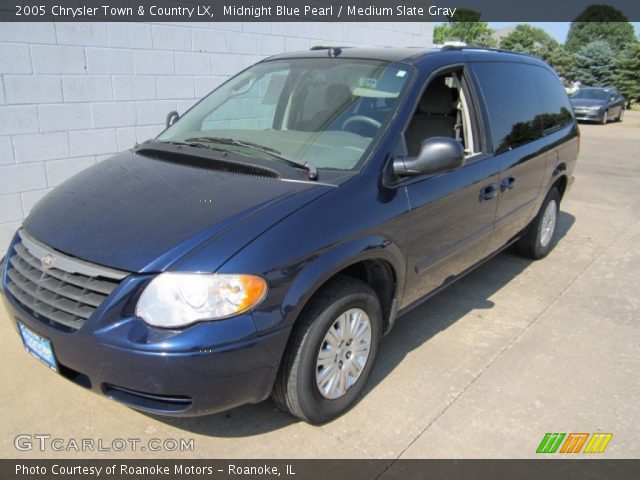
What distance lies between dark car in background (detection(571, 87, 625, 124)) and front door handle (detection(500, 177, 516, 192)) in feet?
64.9

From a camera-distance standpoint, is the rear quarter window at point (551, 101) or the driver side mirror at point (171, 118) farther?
the rear quarter window at point (551, 101)

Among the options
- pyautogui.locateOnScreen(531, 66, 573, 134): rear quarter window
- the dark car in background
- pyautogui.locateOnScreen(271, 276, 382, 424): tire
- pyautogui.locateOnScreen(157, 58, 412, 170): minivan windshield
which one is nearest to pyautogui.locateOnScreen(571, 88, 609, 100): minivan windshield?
the dark car in background

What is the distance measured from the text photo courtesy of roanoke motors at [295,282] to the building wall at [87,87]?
2 centimetres

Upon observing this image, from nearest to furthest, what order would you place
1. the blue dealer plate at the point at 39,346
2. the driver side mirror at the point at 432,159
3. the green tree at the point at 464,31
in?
the blue dealer plate at the point at 39,346 < the driver side mirror at the point at 432,159 < the green tree at the point at 464,31

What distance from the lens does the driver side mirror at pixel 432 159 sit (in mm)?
2953

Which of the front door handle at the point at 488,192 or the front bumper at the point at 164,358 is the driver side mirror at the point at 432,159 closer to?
the front door handle at the point at 488,192

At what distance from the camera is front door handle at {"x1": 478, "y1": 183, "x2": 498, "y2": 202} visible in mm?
3803

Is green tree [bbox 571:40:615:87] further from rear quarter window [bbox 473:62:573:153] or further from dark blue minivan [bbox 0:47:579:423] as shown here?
dark blue minivan [bbox 0:47:579:423]

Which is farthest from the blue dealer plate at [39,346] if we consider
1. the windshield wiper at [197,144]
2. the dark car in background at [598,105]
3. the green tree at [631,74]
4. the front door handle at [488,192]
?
the green tree at [631,74]

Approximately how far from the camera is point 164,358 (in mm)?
2225

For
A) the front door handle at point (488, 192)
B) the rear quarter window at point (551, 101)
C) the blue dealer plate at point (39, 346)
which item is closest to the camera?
the blue dealer plate at point (39, 346)

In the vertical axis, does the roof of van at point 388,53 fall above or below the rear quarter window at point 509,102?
above
